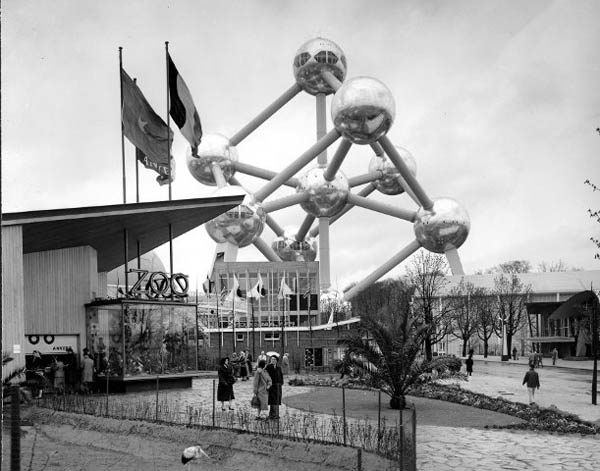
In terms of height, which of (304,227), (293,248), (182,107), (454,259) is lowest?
(454,259)

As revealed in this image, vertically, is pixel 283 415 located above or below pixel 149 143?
below

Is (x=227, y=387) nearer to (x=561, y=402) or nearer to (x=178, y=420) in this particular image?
(x=178, y=420)

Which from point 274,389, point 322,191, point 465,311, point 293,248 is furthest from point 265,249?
point 274,389

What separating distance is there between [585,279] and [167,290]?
62717 mm

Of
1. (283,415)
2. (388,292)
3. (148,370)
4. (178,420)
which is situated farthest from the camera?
(388,292)

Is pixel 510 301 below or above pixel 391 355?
below

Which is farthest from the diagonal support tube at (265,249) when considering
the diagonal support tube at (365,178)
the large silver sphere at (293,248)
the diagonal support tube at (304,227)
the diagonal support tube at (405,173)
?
the diagonal support tube at (405,173)

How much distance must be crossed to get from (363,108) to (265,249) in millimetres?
18387

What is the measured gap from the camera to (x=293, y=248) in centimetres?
5662

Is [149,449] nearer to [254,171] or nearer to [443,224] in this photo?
[443,224]

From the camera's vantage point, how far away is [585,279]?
77.9 m

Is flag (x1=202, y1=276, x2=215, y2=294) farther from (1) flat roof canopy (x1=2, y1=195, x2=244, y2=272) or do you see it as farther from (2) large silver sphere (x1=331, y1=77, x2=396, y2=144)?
(1) flat roof canopy (x1=2, y1=195, x2=244, y2=272)

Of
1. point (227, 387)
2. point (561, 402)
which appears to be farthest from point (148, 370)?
point (561, 402)

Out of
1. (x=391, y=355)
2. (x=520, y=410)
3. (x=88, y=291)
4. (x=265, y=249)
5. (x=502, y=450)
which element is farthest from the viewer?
(x=265, y=249)
